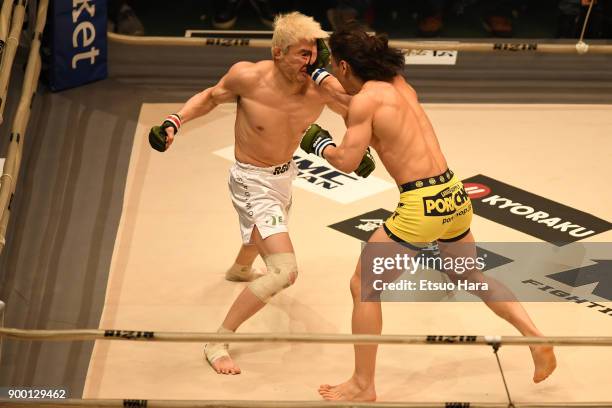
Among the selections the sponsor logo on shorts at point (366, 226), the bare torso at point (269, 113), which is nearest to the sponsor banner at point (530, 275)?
the sponsor logo on shorts at point (366, 226)

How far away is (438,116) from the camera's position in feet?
24.5

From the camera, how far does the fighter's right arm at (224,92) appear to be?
4910 millimetres

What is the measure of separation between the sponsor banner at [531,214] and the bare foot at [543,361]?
1437 mm

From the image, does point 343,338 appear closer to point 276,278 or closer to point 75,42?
point 276,278

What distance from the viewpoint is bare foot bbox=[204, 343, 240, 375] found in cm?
489

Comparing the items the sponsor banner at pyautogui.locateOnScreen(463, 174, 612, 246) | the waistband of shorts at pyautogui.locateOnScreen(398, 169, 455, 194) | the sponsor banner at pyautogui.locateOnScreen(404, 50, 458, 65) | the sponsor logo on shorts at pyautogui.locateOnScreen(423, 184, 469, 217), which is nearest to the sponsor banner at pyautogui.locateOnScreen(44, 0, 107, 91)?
the sponsor banner at pyautogui.locateOnScreen(404, 50, 458, 65)

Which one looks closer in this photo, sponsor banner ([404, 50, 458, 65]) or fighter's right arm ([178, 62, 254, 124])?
fighter's right arm ([178, 62, 254, 124])

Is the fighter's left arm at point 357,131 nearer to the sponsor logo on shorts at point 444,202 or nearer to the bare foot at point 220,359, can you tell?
the sponsor logo on shorts at point 444,202

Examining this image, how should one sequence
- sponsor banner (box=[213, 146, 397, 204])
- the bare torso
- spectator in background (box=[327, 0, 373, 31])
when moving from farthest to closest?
spectator in background (box=[327, 0, 373, 31]), sponsor banner (box=[213, 146, 397, 204]), the bare torso

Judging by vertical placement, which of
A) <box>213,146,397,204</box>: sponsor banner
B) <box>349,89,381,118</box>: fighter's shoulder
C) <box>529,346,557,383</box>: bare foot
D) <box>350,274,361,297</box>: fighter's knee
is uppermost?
<box>349,89,381,118</box>: fighter's shoulder

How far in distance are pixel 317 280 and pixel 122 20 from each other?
3.31 m

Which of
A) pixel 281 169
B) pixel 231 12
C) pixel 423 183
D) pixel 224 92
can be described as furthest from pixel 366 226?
pixel 231 12

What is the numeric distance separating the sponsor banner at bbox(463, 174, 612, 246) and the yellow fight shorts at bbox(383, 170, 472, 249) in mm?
1569

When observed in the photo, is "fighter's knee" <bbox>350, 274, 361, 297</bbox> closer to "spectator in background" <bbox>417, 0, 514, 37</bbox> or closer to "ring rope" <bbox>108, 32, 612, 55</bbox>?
"ring rope" <bbox>108, 32, 612, 55</bbox>
